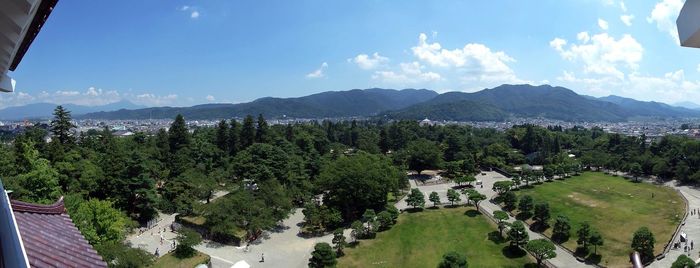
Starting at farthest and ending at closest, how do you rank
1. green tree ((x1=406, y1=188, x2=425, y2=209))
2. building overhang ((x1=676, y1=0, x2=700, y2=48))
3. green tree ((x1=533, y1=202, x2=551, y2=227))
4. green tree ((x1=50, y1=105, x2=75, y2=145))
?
green tree ((x1=50, y1=105, x2=75, y2=145)), green tree ((x1=406, y1=188, x2=425, y2=209)), green tree ((x1=533, y1=202, x2=551, y2=227)), building overhang ((x1=676, y1=0, x2=700, y2=48))

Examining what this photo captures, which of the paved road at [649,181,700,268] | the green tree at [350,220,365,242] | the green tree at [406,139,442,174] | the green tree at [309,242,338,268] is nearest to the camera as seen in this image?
the green tree at [309,242,338,268]

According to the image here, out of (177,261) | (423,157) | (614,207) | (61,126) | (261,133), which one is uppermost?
(61,126)

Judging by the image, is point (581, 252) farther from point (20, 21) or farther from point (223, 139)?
point (223, 139)

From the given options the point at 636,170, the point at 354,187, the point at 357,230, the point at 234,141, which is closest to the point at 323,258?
the point at 357,230

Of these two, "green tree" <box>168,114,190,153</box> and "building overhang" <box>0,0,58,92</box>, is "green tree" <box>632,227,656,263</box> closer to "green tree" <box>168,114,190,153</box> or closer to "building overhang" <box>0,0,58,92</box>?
"building overhang" <box>0,0,58,92</box>

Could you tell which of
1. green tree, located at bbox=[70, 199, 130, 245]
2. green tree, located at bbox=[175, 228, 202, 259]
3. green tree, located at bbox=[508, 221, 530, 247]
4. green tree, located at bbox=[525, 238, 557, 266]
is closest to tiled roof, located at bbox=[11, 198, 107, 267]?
green tree, located at bbox=[70, 199, 130, 245]

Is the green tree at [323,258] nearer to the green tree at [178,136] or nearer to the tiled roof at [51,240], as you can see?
the tiled roof at [51,240]

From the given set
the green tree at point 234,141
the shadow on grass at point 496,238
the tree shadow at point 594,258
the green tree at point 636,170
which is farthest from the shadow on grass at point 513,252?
the green tree at point 234,141
